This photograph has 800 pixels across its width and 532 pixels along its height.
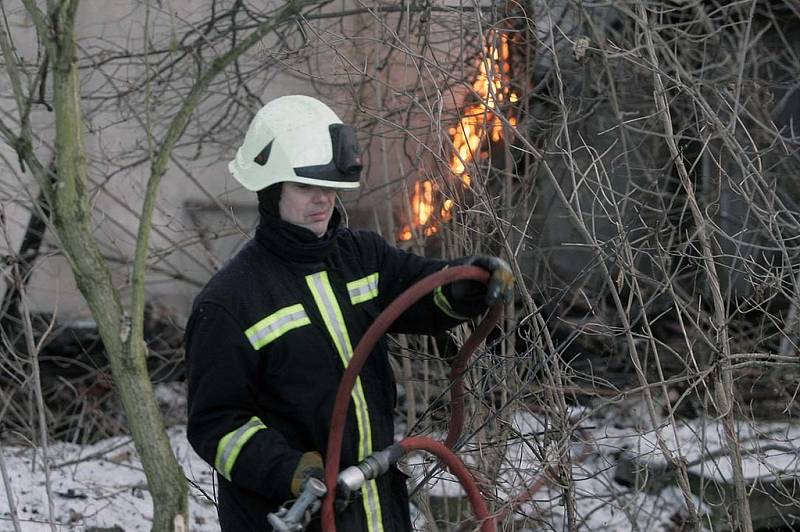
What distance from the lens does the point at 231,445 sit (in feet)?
8.73

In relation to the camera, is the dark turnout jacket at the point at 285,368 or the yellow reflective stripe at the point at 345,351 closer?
the dark turnout jacket at the point at 285,368

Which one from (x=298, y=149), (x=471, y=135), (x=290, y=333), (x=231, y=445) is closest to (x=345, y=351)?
(x=290, y=333)

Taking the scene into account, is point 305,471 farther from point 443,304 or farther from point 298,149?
point 298,149

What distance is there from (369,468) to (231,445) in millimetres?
350

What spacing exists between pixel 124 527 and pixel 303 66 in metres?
2.79

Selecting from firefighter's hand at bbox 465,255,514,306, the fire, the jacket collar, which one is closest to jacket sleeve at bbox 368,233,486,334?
firefighter's hand at bbox 465,255,514,306

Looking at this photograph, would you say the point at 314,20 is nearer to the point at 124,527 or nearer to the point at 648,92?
the point at 648,92

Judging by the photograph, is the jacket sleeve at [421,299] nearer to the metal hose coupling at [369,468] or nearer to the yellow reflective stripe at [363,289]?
the yellow reflective stripe at [363,289]

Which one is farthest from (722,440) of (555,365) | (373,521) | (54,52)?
(54,52)

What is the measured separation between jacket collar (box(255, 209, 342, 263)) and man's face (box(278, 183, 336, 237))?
2cm

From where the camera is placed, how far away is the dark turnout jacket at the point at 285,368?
2686 mm

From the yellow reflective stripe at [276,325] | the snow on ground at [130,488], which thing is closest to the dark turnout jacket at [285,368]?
the yellow reflective stripe at [276,325]

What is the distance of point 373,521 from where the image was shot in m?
2.87

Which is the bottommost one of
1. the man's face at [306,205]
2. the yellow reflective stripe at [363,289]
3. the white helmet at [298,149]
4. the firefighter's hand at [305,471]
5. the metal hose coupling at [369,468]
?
the metal hose coupling at [369,468]
